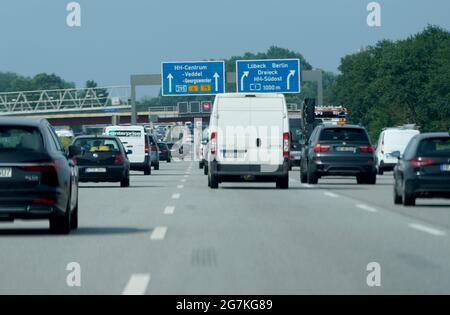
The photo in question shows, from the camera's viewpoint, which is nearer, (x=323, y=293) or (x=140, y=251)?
(x=323, y=293)

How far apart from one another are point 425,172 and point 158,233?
7816mm

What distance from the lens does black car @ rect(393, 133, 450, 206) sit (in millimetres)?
23484

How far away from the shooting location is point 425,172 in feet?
77.3

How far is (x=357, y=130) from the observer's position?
35469 millimetres

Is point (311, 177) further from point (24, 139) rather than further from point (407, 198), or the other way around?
point (24, 139)

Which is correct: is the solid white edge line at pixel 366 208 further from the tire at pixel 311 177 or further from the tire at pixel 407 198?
the tire at pixel 311 177

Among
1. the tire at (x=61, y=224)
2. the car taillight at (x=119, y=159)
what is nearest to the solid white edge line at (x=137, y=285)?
the tire at (x=61, y=224)

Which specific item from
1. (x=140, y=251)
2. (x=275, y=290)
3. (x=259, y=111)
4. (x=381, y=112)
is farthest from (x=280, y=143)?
(x=381, y=112)

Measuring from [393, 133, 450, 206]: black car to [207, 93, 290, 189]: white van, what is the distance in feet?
24.7

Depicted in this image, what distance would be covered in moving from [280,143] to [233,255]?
17.7m

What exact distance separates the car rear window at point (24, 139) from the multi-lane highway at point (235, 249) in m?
1.13

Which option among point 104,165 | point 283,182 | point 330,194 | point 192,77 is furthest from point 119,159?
point 192,77

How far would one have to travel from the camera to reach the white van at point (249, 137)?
3116 centimetres
